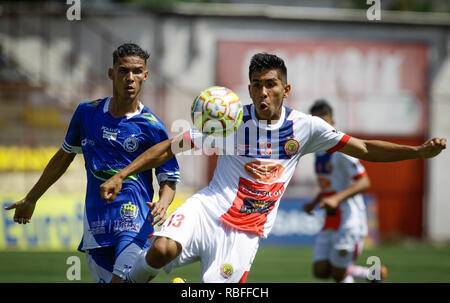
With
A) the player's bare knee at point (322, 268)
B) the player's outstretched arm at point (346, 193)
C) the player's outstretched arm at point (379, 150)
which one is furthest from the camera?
the player's bare knee at point (322, 268)

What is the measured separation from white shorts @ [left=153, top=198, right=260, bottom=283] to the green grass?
465 cm

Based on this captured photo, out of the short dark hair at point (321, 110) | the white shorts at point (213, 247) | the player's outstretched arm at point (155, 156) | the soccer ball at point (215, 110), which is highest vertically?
the short dark hair at point (321, 110)

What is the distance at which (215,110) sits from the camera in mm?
4898

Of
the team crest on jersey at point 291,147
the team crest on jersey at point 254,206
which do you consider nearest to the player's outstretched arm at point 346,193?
the team crest on jersey at point 291,147

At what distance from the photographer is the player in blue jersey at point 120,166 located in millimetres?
5441

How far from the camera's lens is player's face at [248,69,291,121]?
17.7 ft

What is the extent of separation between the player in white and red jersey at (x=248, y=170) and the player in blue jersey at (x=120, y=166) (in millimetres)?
369

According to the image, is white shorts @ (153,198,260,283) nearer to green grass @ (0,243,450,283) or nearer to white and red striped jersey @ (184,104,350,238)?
white and red striped jersey @ (184,104,350,238)

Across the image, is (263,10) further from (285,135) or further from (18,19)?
(285,135)

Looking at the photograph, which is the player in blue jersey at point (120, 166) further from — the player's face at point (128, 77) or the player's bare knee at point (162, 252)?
the player's bare knee at point (162, 252)

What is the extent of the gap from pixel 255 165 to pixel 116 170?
116cm

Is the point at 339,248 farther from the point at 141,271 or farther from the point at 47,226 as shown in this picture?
the point at 47,226

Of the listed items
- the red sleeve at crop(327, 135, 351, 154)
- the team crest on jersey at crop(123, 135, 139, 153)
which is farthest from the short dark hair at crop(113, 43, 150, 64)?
the red sleeve at crop(327, 135, 351, 154)
